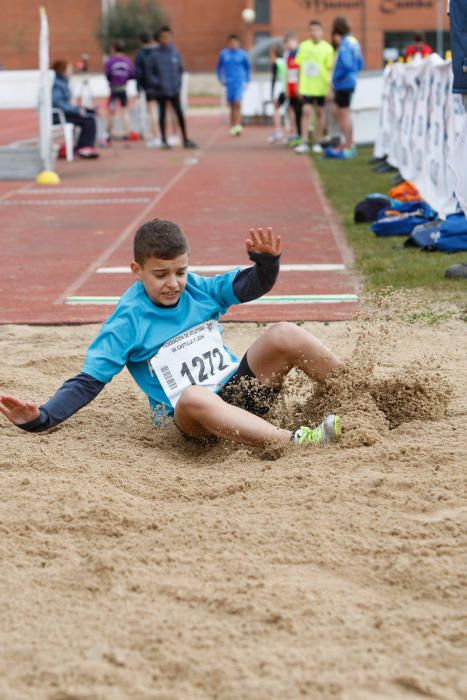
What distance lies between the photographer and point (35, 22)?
202 feet

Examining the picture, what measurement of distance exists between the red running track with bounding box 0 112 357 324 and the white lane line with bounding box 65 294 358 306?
0.01 metres

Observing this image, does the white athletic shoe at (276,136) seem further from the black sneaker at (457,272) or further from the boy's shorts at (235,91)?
the black sneaker at (457,272)

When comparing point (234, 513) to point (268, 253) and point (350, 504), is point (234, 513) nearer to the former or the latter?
point (350, 504)

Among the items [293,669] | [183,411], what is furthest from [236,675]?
[183,411]

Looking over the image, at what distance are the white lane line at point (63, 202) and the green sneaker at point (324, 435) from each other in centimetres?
909

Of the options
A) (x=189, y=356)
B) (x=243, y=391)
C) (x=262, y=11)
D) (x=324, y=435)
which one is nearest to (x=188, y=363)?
(x=189, y=356)

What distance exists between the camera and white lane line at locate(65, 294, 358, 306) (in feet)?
22.9

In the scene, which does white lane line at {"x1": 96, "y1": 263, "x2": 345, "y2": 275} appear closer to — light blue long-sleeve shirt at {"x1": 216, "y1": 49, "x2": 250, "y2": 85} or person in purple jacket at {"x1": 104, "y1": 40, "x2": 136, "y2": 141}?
person in purple jacket at {"x1": 104, "y1": 40, "x2": 136, "y2": 141}

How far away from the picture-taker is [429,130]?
11250 mm

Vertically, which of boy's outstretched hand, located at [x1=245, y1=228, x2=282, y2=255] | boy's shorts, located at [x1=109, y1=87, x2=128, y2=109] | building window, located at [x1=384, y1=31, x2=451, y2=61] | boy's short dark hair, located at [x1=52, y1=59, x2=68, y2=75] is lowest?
building window, located at [x1=384, y1=31, x2=451, y2=61]

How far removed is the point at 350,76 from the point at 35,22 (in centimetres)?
4944

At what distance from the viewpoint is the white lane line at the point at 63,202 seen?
1274 centimetres

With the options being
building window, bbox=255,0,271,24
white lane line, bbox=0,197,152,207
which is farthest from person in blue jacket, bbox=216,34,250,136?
building window, bbox=255,0,271,24

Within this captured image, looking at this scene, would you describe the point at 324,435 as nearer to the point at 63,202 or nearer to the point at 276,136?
the point at 63,202
